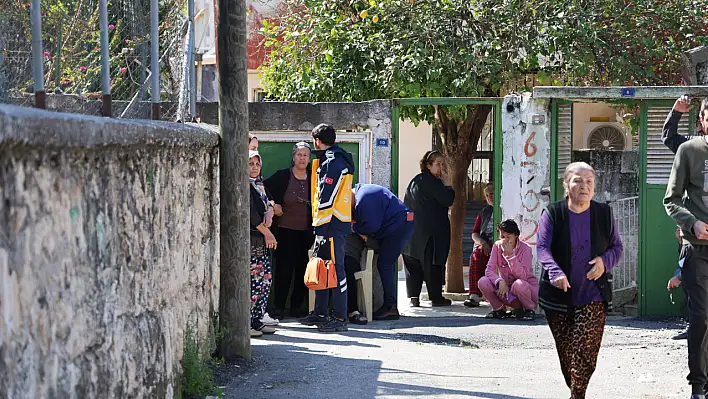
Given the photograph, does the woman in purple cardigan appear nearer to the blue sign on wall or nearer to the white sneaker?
the white sneaker

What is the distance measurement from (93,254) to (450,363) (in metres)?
4.48

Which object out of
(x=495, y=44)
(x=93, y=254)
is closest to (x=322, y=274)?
(x=495, y=44)

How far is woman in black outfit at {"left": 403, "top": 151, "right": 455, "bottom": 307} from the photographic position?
476 inches

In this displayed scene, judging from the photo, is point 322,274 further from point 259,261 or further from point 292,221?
point 292,221

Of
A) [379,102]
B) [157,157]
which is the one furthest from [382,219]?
[157,157]

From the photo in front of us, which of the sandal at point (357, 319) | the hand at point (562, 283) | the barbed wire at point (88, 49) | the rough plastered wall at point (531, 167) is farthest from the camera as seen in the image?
the rough plastered wall at point (531, 167)

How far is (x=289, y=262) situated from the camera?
10.6 m

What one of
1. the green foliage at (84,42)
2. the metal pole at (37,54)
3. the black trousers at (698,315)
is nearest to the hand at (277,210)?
the green foliage at (84,42)

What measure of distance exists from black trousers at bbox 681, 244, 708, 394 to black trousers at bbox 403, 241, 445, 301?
19.5ft

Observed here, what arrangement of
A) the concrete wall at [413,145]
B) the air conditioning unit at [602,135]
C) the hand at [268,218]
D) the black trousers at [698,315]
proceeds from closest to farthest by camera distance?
the black trousers at [698,315] < the hand at [268,218] < the concrete wall at [413,145] < the air conditioning unit at [602,135]

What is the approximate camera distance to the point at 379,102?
11180 mm

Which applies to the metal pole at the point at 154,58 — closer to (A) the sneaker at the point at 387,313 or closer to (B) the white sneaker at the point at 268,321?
(B) the white sneaker at the point at 268,321

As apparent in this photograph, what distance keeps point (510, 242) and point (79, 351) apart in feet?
23.9

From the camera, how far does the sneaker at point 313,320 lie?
32.0 feet
